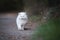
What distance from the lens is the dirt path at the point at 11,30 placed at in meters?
3.43

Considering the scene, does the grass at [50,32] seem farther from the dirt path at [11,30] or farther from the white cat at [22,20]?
the white cat at [22,20]

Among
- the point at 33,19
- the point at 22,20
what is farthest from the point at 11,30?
the point at 33,19

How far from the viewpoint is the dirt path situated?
3434mm

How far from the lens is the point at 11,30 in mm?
4008

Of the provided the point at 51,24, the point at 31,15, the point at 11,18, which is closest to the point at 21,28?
the point at 31,15

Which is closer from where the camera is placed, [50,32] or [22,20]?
[50,32]

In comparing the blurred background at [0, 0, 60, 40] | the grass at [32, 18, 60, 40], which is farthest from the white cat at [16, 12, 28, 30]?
the grass at [32, 18, 60, 40]

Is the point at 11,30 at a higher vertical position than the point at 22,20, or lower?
lower

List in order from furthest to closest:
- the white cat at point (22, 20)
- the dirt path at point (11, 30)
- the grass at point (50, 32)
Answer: the white cat at point (22, 20), the dirt path at point (11, 30), the grass at point (50, 32)

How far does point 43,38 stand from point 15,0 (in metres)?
3.17

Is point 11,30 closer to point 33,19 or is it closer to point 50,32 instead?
point 33,19

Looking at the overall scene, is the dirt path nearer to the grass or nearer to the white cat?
the white cat

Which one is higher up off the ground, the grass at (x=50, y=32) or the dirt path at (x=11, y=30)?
the grass at (x=50, y=32)

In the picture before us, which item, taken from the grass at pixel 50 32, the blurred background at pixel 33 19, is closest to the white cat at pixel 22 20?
the blurred background at pixel 33 19
